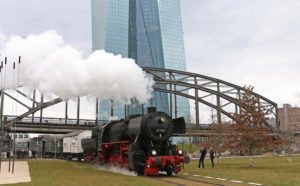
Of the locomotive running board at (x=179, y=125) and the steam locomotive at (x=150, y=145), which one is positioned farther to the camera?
the locomotive running board at (x=179, y=125)

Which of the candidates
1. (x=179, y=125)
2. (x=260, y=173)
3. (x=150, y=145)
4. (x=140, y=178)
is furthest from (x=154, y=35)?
(x=140, y=178)

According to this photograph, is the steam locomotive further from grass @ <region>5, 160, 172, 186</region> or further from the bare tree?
the bare tree

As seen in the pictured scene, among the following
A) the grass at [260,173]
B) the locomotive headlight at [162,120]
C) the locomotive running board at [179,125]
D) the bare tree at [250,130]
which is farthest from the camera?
the bare tree at [250,130]

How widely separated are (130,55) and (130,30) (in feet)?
25.6

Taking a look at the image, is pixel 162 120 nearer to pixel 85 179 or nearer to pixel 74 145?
pixel 85 179

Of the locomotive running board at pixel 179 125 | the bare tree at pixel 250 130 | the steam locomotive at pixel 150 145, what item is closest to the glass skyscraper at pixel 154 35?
the bare tree at pixel 250 130

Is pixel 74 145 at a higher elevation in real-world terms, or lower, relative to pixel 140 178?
higher

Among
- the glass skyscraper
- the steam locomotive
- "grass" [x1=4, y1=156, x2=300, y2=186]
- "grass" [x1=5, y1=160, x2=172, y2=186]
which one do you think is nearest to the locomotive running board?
the steam locomotive

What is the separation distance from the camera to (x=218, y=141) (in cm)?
5031

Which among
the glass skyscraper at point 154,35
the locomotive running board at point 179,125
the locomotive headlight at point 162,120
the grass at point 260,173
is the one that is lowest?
the grass at point 260,173

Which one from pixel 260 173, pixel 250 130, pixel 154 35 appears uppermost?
pixel 154 35

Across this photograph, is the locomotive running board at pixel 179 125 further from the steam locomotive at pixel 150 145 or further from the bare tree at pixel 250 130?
the bare tree at pixel 250 130

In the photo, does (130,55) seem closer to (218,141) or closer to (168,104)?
(168,104)

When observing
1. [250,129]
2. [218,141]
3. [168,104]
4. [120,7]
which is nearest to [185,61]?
[168,104]
